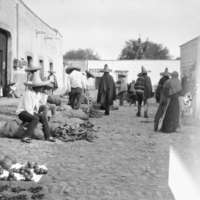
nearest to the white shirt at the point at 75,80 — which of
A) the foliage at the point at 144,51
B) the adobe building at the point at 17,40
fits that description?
the adobe building at the point at 17,40

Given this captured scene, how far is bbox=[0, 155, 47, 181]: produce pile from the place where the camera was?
16.5 feet

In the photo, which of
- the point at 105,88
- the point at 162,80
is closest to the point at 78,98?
the point at 105,88

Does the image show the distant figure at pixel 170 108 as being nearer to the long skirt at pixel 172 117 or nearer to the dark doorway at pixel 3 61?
the long skirt at pixel 172 117

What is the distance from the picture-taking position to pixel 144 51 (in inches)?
2056

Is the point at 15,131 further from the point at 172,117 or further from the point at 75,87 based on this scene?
the point at 75,87

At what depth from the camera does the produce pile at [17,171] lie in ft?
16.5

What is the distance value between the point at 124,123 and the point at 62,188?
722cm

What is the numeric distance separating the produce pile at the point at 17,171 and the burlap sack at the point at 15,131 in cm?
231

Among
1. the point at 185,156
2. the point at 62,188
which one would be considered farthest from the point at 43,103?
the point at 62,188

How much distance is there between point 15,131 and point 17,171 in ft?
9.13

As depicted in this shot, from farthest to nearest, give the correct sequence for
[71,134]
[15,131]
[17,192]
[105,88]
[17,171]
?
[105,88] → [71,134] → [15,131] → [17,171] → [17,192]

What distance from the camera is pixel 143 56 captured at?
56688mm

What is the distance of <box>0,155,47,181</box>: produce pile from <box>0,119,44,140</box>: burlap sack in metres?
2.31

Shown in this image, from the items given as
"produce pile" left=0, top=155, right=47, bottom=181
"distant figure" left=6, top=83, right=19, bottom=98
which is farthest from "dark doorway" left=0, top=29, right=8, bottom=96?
"produce pile" left=0, top=155, right=47, bottom=181
